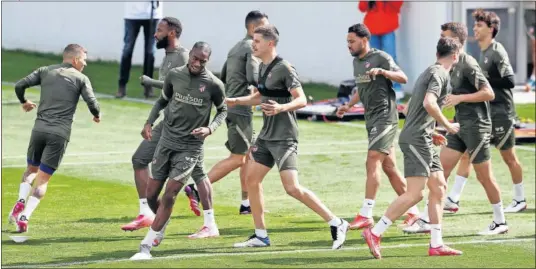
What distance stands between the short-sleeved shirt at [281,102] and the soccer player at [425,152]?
3.50ft

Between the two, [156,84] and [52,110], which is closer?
[52,110]

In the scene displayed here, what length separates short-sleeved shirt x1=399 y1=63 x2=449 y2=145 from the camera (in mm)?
14305

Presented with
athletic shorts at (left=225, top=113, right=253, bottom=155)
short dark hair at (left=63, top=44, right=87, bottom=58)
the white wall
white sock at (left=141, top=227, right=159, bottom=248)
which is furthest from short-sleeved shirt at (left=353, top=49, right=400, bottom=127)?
the white wall

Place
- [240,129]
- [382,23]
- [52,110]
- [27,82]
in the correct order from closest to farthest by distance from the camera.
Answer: [27,82] → [52,110] → [240,129] → [382,23]

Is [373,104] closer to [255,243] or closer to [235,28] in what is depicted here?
[255,243]

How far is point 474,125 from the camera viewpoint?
16.1 m

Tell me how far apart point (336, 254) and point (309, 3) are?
52.1 feet

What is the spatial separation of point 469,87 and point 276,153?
2553 millimetres

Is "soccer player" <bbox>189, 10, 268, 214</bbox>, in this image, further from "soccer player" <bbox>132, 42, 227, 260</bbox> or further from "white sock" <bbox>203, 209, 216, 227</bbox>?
"soccer player" <bbox>132, 42, 227, 260</bbox>

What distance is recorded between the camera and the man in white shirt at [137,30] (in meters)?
26.9

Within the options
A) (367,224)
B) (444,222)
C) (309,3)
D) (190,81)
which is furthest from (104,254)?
(309,3)

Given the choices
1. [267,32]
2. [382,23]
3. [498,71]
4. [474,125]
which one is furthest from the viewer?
[382,23]

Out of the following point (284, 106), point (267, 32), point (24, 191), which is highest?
point (267, 32)

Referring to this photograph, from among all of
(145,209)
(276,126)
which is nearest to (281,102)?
(276,126)
